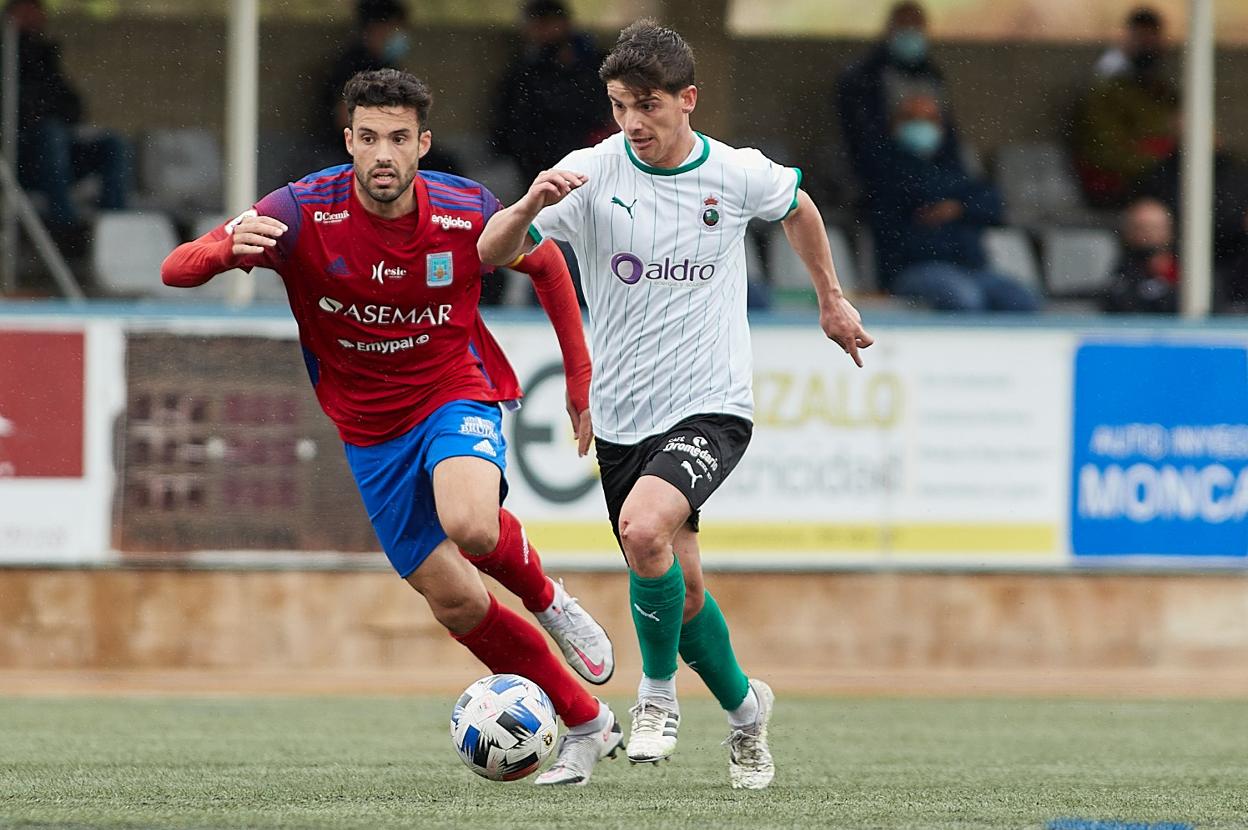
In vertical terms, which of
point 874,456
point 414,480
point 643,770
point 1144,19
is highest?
A: point 1144,19

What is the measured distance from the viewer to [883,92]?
39.6 feet

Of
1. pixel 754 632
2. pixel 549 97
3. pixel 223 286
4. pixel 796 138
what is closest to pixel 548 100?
pixel 549 97

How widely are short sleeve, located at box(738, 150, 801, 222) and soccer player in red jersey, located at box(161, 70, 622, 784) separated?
2.13ft

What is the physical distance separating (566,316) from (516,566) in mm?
779

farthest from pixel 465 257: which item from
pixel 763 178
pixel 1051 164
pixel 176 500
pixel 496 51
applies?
pixel 1051 164

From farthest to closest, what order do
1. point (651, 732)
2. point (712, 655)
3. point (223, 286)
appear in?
point (223, 286) → point (712, 655) → point (651, 732)

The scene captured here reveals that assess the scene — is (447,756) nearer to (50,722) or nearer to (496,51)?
(50,722)

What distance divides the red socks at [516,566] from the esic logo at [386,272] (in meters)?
0.75

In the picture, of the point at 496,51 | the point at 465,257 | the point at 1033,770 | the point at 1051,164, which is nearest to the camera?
the point at 465,257

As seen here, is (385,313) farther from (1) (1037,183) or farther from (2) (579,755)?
(1) (1037,183)

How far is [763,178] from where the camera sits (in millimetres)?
6141

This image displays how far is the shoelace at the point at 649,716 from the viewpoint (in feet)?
19.6

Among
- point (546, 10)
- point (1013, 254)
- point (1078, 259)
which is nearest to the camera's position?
point (546, 10)

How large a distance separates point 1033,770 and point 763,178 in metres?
2.19
